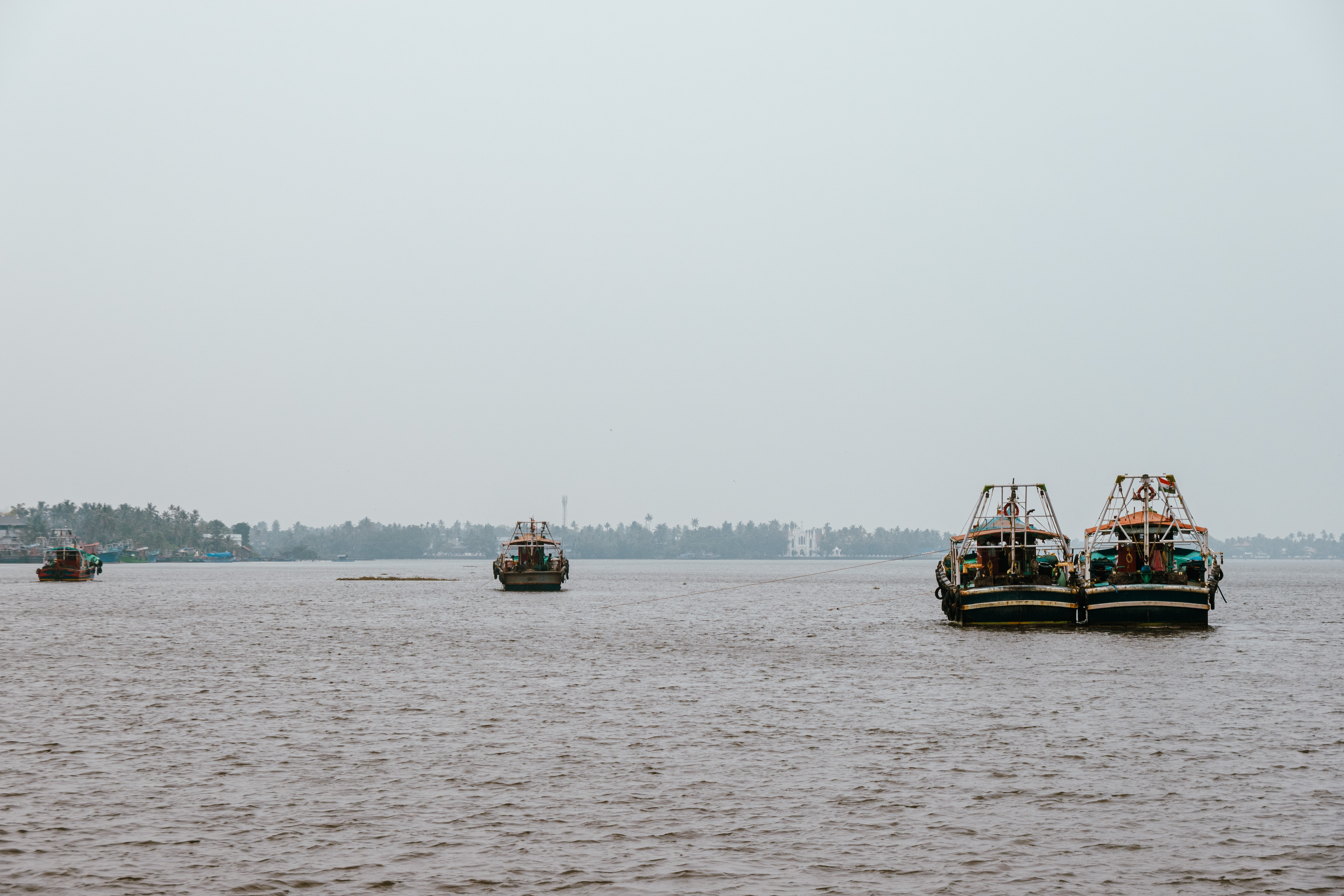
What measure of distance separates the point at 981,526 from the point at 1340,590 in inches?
4311

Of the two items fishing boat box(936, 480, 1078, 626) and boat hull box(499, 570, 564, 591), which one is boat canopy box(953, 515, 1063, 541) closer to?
fishing boat box(936, 480, 1078, 626)

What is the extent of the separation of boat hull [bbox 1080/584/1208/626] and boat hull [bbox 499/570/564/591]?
7136 centimetres

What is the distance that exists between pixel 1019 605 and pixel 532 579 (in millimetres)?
69929

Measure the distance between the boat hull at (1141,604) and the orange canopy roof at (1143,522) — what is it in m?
3.90

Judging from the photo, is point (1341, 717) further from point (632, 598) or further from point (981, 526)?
point (632, 598)

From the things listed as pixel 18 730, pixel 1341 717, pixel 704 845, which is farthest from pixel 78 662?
pixel 1341 717

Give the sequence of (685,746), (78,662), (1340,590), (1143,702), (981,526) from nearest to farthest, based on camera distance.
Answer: (685,746)
(1143,702)
(78,662)
(981,526)
(1340,590)

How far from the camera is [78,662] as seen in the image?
47438mm

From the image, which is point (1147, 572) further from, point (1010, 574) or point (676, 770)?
point (676, 770)

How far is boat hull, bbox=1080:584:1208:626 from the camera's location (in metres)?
56.7

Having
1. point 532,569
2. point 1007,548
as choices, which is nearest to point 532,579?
point 532,569

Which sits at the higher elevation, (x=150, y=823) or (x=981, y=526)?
(x=981, y=526)

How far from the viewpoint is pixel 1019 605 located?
2322 inches

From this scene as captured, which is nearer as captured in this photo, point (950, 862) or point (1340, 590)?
point (950, 862)
